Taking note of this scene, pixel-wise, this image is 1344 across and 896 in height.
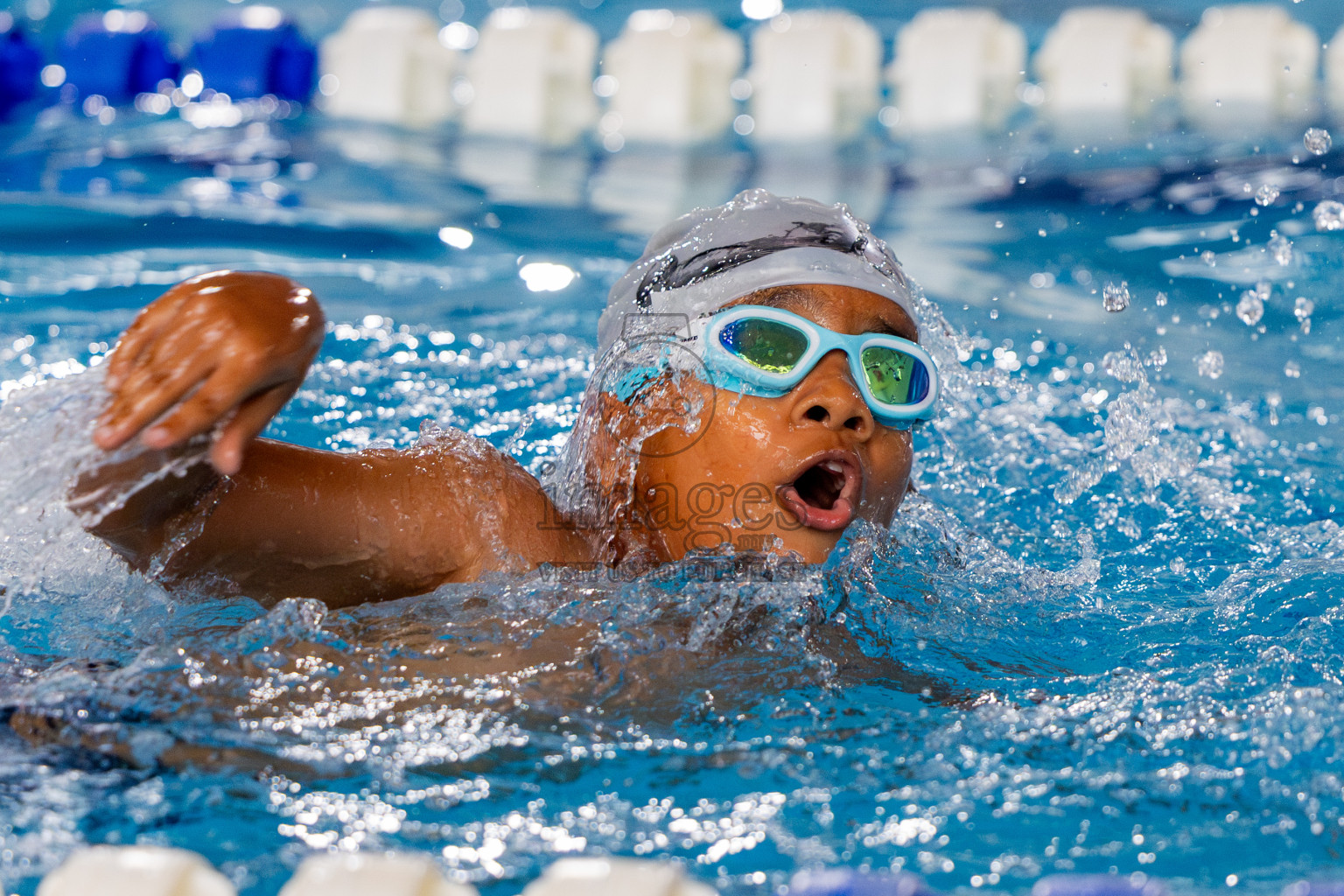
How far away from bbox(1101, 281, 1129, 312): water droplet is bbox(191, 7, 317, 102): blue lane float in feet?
10.8

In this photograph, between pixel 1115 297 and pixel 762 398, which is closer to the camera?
pixel 762 398

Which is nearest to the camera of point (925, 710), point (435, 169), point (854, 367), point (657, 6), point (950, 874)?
point (950, 874)

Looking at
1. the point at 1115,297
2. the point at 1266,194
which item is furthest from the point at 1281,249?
the point at 1115,297

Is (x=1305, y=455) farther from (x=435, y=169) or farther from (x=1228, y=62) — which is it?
(x=435, y=169)

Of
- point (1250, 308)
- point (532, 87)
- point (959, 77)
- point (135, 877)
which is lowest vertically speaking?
point (135, 877)

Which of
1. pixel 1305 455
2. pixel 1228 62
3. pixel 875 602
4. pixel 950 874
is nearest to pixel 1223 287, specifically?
pixel 1305 455

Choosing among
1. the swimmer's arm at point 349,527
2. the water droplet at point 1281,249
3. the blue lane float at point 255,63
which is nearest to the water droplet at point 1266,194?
the water droplet at point 1281,249

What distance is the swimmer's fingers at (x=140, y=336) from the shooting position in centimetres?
139

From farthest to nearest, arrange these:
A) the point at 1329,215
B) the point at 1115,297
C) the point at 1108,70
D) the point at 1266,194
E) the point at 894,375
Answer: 1. the point at 1108,70
2. the point at 1266,194
3. the point at 1329,215
4. the point at 1115,297
5. the point at 894,375

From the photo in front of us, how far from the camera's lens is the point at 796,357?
1.93 meters

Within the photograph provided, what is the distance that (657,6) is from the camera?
6750 millimetres

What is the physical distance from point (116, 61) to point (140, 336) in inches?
185

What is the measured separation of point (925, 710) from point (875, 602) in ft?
1.07

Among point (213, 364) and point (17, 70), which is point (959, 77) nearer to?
point (17, 70)
